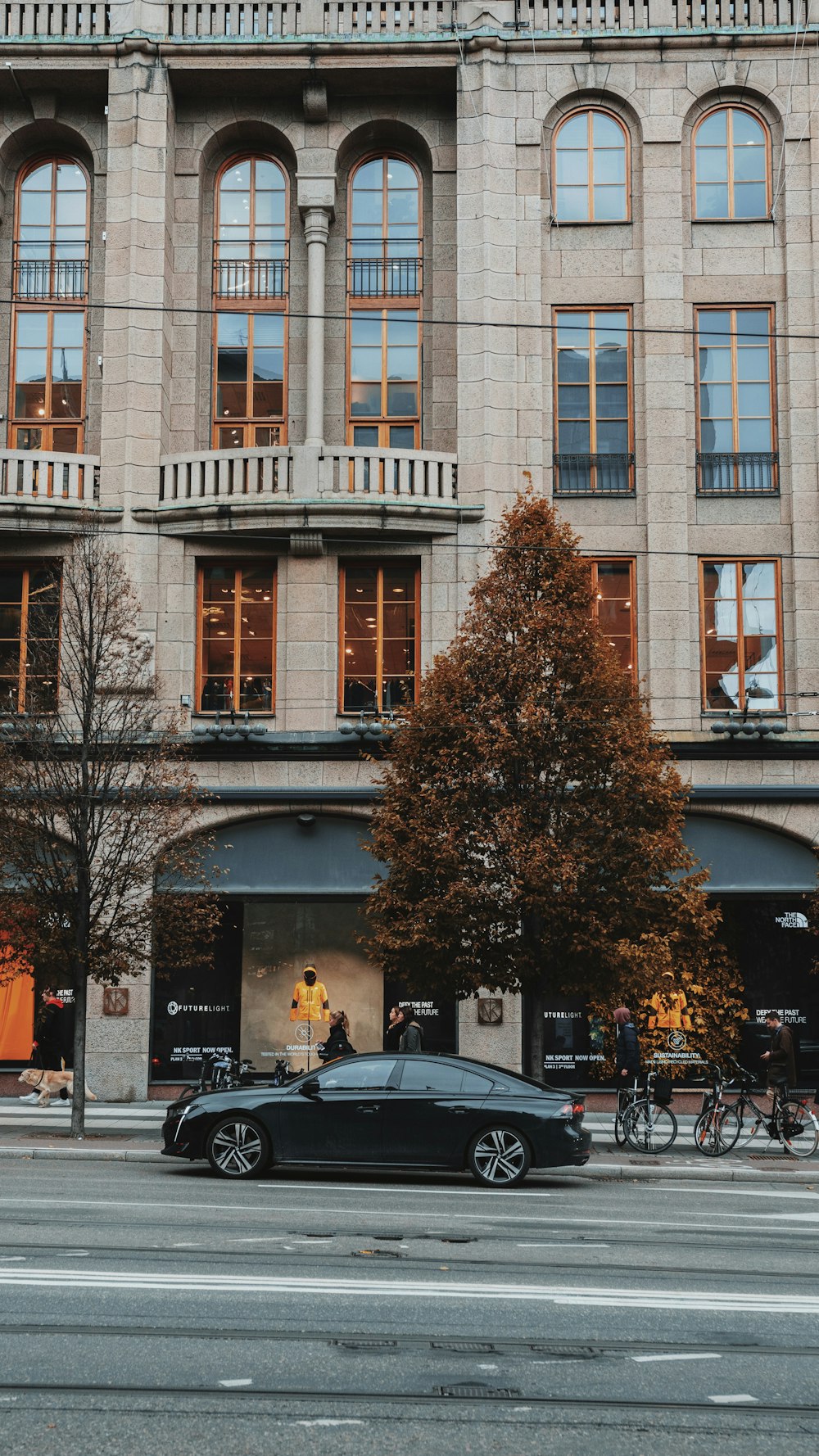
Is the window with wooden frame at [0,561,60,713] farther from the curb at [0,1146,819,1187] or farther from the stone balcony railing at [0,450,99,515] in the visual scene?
the curb at [0,1146,819,1187]

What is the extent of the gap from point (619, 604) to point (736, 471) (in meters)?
3.07

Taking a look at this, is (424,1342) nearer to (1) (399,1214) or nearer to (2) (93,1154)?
(1) (399,1214)

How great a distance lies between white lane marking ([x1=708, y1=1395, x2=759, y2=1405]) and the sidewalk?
10.1 meters

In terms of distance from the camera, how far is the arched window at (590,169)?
88.1 feet

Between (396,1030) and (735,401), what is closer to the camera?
(396,1030)

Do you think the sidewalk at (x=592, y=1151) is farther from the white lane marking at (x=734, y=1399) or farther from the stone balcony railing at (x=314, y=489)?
the white lane marking at (x=734, y=1399)

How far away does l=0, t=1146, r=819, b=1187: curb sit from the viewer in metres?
17.2

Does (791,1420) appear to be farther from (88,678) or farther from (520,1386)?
(88,678)

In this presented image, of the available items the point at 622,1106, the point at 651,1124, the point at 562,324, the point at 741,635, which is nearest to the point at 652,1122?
the point at 651,1124

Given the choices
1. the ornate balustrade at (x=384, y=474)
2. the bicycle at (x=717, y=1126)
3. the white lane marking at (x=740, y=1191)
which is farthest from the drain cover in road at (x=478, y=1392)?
the ornate balustrade at (x=384, y=474)

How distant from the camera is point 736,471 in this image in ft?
85.8

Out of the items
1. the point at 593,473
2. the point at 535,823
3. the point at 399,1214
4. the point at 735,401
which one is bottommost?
the point at 399,1214

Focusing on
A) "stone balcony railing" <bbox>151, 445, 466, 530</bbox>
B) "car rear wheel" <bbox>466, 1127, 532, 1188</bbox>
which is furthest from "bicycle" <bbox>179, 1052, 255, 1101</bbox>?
"stone balcony railing" <bbox>151, 445, 466, 530</bbox>

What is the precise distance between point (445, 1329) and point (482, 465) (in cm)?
1909
